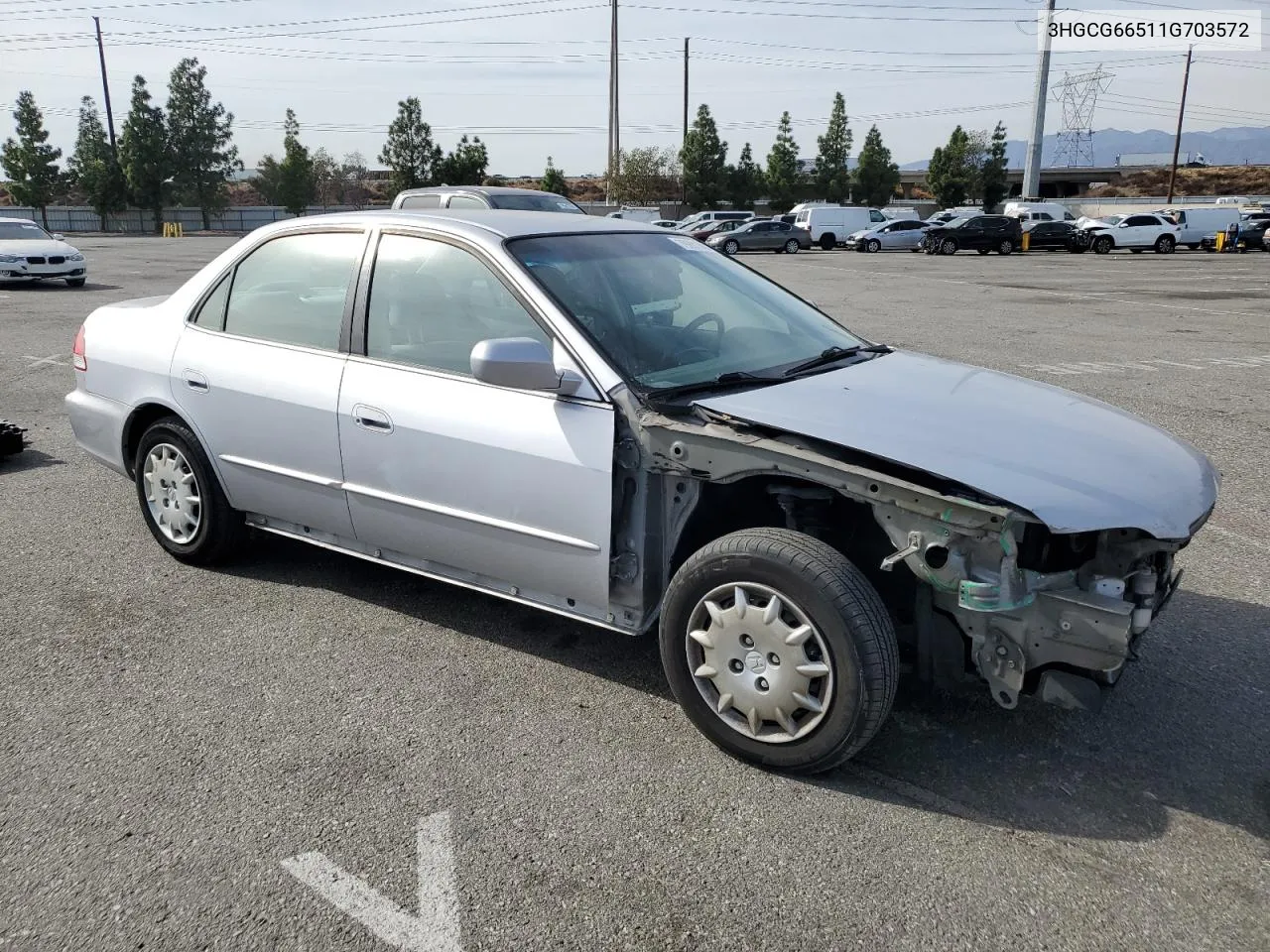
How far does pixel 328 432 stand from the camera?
158 inches

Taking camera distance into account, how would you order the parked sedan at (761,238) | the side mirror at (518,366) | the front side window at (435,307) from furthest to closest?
the parked sedan at (761,238) < the front side window at (435,307) < the side mirror at (518,366)

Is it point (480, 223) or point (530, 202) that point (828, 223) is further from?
point (480, 223)

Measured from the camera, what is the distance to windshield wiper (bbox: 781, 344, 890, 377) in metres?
3.78

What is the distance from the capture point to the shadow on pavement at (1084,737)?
2.98 meters

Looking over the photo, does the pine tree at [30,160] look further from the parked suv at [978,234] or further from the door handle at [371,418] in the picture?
the door handle at [371,418]

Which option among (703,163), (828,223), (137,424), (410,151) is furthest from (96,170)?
(137,424)

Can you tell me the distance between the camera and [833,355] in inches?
159

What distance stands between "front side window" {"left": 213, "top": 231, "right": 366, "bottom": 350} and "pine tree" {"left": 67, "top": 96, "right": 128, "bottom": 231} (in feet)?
233

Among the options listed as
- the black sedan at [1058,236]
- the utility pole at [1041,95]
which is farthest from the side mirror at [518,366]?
the utility pole at [1041,95]

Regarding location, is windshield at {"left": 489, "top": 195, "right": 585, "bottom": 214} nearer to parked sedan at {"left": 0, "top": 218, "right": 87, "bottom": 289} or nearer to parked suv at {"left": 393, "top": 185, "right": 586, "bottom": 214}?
parked suv at {"left": 393, "top": 185, "right": 586, "bottom": 214}

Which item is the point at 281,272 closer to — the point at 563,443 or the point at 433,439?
the point at 433,439

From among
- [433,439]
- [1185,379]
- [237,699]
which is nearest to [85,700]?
[237,699]

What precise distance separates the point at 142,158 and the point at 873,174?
169ft

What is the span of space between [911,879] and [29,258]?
827 inches
